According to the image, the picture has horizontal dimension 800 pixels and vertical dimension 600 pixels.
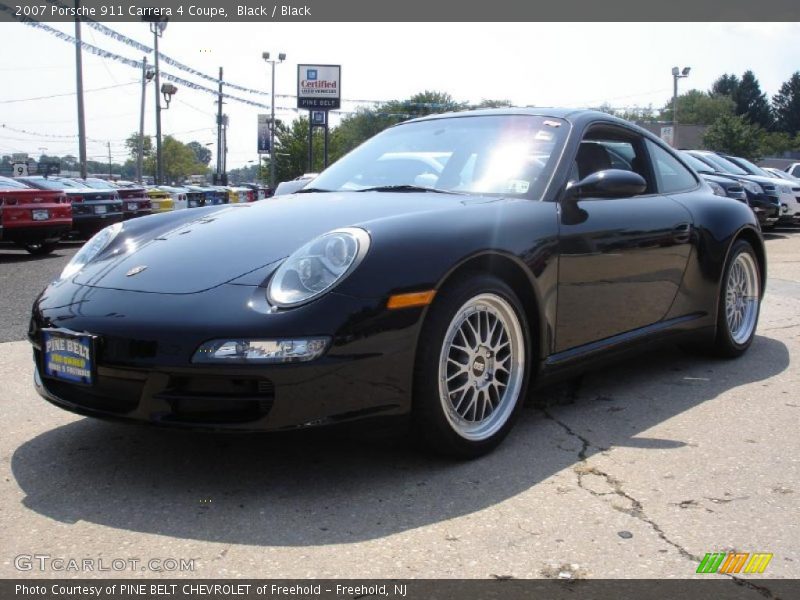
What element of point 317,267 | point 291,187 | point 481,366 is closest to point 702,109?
point 291,187

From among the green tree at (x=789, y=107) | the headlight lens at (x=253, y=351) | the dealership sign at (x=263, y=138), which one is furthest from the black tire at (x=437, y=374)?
the green tree at (x=789, y=107)

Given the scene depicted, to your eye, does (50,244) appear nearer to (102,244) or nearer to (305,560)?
(102,244)

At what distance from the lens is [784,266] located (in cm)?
945

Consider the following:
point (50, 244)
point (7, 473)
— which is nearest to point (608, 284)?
point (7, 473)

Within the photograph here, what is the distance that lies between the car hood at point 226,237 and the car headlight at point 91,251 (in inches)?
2.0

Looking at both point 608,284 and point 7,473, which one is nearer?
point 7,473

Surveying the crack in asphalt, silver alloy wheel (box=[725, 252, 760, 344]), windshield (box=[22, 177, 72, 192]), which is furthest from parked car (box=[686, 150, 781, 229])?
the crack in asphalt

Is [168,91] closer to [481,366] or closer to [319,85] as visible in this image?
[319,85]

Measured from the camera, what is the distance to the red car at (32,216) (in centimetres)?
1105

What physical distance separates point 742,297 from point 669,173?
1.03m

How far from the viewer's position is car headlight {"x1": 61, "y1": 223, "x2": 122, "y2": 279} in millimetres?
3242

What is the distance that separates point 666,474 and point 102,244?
7.83ft

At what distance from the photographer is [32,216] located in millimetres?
11250

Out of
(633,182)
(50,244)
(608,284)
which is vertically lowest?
(50,244)
